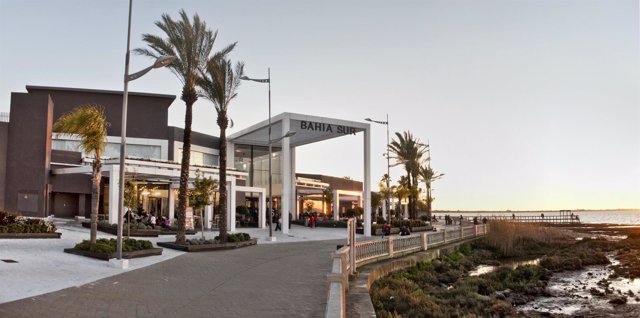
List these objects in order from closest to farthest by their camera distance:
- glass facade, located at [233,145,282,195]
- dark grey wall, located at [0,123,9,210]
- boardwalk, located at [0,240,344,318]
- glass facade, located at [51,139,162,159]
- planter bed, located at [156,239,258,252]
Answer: boardwalk, located at [0,240,344,318] < planter bed, located at [156,239,258,252] < dark grey wall, located at [0,123,9,210] < glass facade, located at [51,139,162,159] < glass facade, located at [233,145,282,195]

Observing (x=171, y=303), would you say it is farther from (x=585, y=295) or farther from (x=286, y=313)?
(x=585, y=295)

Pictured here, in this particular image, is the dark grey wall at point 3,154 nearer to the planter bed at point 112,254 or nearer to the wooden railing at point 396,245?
the planter bed at point 112,254

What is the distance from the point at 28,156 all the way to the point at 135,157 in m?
6.54

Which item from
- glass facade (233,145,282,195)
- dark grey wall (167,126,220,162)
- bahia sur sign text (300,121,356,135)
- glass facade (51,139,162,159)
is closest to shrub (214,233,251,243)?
bahia sur sign text (300,121,356,135)

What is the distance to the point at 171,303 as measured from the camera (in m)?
10.3

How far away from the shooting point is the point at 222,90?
24672 mm

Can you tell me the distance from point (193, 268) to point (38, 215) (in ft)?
74.2

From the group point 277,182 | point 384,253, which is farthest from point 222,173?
point 277,182

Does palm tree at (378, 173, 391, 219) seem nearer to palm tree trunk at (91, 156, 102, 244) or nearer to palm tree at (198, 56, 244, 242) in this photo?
palm tree at (198, 56, 244, 242)

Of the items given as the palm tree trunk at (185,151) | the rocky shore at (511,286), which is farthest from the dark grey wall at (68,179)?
the rocky shore at (511,286)

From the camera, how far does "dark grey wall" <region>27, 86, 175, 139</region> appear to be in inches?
1809

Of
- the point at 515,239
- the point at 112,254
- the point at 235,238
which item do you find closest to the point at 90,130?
the point at 112,254

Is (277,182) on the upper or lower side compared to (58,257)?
upper

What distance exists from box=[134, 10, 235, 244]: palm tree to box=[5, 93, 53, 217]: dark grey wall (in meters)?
16.5
